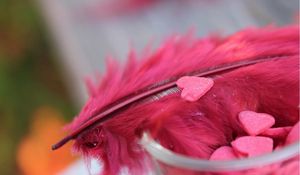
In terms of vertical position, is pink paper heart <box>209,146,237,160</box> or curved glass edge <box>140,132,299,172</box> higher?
curved glass edge <box>140,132,299,172</box>

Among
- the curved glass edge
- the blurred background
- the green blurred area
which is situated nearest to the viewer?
the curved glass edge

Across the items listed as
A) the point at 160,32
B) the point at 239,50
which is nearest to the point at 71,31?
the point at 160,32

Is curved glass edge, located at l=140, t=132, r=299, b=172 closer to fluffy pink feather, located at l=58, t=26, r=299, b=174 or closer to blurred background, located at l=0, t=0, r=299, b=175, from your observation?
fluffy pink feather, located at l=58, t=26, r=299, b=174

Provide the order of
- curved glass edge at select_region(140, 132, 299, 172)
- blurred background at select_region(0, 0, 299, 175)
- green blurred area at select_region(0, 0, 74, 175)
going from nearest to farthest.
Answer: curved glass edge at select_region(140, 132, 299, 172) → blurred background at select_region(0, 0, 299, 175) → green blurred area at select_region(0, 0, 74, 175)

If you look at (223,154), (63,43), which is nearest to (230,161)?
(223,154)

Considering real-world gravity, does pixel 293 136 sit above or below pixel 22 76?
above

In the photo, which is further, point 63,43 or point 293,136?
point 63,43

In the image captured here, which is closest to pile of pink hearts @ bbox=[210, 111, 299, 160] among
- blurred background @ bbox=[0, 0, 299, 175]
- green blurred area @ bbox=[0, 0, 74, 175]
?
blurred background @ bbox=[0, 0, 299, 175]

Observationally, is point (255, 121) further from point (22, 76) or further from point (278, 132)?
point (22, 76)
